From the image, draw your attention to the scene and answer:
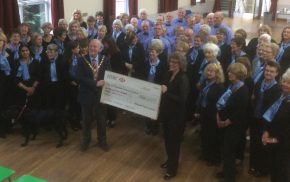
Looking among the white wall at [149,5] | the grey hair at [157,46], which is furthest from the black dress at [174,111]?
the white wall at [149,5]

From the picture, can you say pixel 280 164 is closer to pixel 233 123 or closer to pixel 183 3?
pixel 233 123

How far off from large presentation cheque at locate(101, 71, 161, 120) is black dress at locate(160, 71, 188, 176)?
16cm

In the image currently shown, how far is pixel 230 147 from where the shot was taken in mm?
4039

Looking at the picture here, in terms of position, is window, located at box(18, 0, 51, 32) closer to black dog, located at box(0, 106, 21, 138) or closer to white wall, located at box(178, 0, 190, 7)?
black dog, located at box(0, 106, 21, 138)

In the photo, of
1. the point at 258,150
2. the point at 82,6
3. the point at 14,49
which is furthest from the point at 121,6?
the point at 258,150

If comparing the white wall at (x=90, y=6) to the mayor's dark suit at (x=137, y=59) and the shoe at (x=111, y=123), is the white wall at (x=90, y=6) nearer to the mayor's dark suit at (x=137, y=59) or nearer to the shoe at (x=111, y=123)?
the mayor's dark suit at (x=137, y=59)

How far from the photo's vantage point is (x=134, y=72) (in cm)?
571

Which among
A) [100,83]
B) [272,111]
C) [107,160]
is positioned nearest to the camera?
[272,111]

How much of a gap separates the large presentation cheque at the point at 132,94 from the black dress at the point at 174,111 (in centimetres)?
16

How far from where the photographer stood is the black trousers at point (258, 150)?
4.31 metres

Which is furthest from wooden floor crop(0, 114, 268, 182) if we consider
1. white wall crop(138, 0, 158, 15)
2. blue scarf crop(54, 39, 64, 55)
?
white wall crop(138, 0, 158, 15)

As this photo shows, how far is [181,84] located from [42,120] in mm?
2216

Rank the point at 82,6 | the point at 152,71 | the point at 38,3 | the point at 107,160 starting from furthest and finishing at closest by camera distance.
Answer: the point at 82,6, the point at 38,3, the point at 152,71, the point at 107,160

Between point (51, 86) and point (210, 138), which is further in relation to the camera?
point (51, 86)
